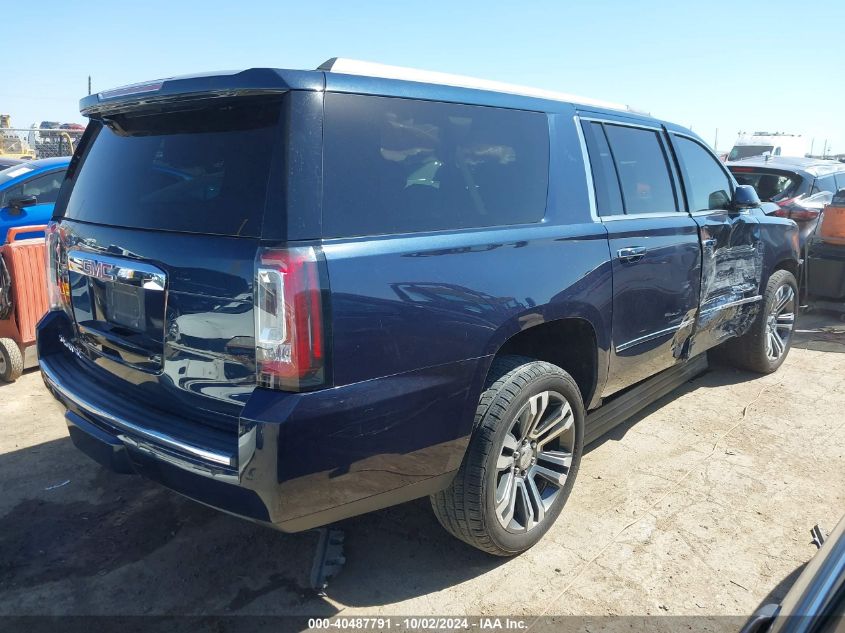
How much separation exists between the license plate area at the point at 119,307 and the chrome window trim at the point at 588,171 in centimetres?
Result: 199

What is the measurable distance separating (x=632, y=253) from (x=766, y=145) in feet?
65.3

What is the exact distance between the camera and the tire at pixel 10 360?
509 cm

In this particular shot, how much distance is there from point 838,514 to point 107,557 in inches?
138

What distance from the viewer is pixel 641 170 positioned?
369 cm

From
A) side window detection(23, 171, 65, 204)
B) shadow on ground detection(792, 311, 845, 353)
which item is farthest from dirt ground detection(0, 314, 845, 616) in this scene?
side window detection(23, 171, 65, 204)

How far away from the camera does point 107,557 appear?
9.52 feet

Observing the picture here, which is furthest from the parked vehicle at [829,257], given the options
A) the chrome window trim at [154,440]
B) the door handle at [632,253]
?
the chrome window trim at [154,440]

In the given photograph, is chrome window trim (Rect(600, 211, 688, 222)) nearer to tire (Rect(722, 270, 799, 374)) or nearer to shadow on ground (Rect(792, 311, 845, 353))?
tire (Rect(722, 270, 799, 374))

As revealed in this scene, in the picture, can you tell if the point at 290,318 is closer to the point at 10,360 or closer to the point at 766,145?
the point at 10,360

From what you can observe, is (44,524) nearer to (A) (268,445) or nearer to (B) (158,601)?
(B) (158,601)

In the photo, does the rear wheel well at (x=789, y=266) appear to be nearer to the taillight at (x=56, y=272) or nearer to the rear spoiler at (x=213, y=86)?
the rear spoiler at (x=213, y=86)

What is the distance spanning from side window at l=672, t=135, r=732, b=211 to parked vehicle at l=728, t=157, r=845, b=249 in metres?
3.52

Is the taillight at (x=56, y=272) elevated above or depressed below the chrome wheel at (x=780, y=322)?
above

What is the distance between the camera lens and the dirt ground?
2.64 meters
